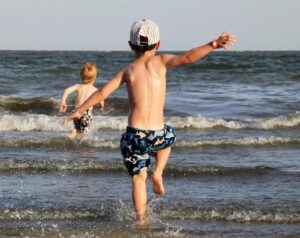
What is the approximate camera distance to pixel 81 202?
20.3 feet

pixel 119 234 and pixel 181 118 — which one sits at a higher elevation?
pixel 181 118

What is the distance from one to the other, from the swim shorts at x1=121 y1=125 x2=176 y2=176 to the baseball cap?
632 mm

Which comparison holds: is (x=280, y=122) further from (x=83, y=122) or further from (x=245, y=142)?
(x=83, y=122)

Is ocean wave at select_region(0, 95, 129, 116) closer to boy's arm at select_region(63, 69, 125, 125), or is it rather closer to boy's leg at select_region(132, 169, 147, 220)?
boy's leg at select_region(132, 169, 147, 220)

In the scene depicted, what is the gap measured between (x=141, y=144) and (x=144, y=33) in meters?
0.79

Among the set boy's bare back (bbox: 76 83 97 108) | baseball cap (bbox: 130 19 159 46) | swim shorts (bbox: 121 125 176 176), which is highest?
baseball cap (bbox: 130 19 159 46)

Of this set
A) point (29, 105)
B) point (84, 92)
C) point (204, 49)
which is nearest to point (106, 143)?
point (84, 92)

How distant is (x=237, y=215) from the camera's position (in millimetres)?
5598

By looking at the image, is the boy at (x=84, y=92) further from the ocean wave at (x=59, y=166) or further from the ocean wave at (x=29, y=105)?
the ocean wave at (x=29, y=105)

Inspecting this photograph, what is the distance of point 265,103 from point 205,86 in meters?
5.09

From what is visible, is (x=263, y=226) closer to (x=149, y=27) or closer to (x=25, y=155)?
(x=149, y=27)

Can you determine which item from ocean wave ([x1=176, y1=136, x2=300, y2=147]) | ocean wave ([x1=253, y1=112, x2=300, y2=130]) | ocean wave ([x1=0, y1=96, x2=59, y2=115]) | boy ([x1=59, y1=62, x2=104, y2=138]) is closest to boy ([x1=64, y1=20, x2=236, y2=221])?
boy ([x1=59, y1=62, x2=104, y2=138])

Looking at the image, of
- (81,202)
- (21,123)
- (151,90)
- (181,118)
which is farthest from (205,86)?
(151,90)

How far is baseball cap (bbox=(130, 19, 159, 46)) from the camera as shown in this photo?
4.56 metres
